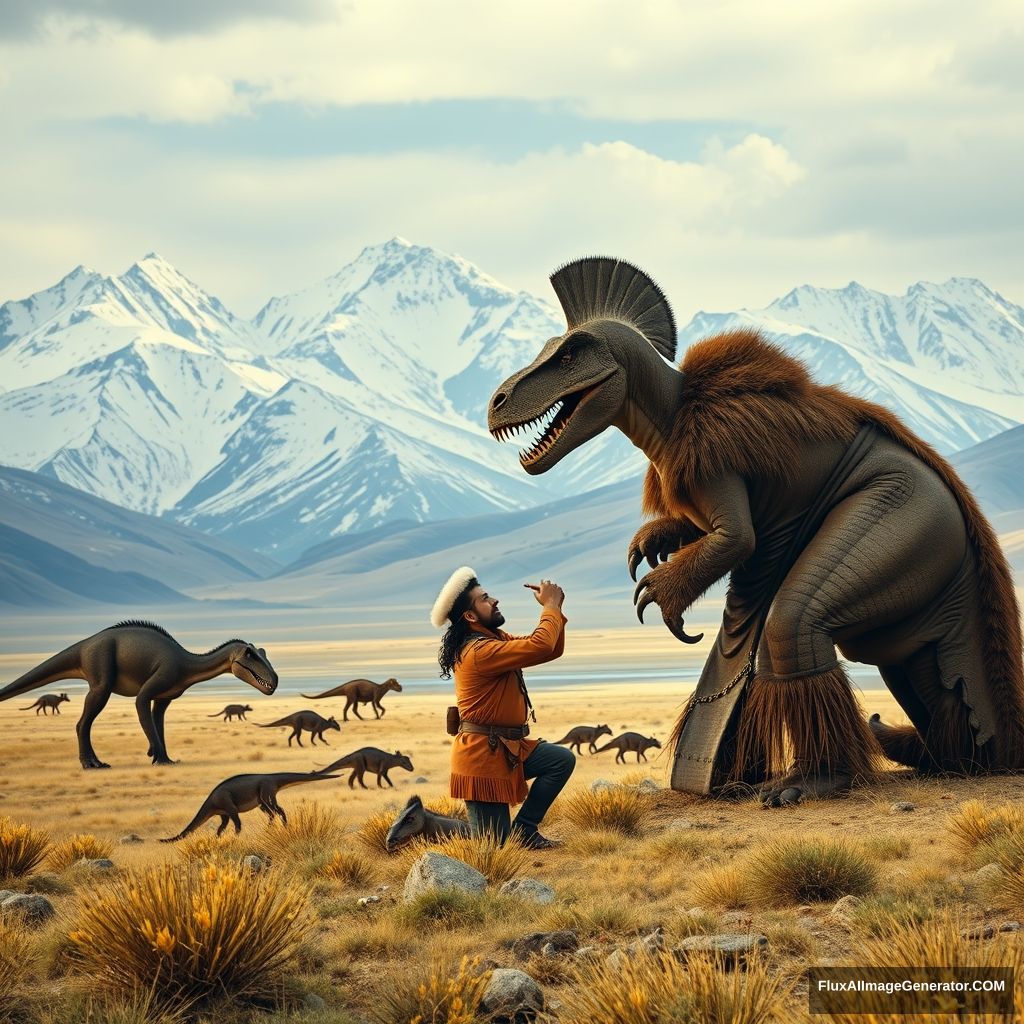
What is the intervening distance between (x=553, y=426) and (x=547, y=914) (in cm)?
306

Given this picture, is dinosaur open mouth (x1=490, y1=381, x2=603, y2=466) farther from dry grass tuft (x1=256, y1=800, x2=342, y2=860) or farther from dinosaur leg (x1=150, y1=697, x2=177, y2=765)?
dinosaur leg (x1=150, y1=697, x2=177, y2=765)

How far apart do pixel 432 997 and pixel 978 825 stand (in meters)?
3.29

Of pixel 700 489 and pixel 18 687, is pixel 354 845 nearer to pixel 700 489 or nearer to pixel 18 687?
pixel 700 489

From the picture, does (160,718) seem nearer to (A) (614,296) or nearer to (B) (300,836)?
(B) (300,836)

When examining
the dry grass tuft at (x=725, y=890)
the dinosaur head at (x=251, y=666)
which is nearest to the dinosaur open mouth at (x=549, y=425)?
the dry grass tuft at (x=725, y=890)

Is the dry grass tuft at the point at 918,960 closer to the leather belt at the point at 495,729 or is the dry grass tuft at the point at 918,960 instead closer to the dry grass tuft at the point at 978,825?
the dry grass tuft at the point at 978,825

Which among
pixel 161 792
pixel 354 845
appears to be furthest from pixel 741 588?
pixel 161 792

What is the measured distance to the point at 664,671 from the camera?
6356 cm

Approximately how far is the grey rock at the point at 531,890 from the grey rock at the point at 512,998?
1.54m

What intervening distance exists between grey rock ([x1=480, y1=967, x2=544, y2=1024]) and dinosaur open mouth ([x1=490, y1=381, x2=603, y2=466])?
3642mm

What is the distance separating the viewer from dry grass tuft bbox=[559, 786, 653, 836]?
8.74 meters

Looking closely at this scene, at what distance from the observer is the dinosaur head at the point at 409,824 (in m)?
8.30

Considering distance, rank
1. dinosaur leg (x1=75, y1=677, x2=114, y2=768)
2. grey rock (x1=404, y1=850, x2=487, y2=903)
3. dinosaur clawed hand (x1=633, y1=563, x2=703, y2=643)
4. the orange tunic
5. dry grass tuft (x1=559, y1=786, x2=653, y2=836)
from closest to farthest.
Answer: grey rock (x1=404, y1=850, x2=487, y2=903), the orange tunic, dinosaur clawed hand (x1=633, y1=563, x2=703, y2=643), dry grass tuft (x1=559, y1=786, x2=653, y2=836), dinosaur leg (x1=75, y1=677, x2=114, y2=768)

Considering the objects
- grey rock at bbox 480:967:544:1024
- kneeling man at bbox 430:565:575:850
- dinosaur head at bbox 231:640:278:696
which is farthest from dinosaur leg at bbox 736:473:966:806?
dinosaur head at bbox 231:640:278:696
